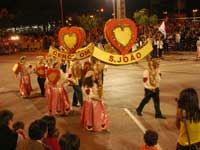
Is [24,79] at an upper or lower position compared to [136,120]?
upper

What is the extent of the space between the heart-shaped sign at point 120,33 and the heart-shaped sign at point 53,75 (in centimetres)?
339

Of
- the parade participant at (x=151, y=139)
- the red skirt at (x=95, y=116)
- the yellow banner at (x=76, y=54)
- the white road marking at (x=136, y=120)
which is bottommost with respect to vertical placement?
the white road marking at (x=136, y=120)

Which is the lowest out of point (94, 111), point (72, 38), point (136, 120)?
point (136, 120)

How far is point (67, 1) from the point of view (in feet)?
237

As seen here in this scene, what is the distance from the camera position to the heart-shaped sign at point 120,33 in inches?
336

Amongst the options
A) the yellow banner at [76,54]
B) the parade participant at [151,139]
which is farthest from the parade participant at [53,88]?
the parade participant at [151,139]

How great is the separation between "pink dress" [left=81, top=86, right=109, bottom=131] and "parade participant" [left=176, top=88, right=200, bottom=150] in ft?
13.7

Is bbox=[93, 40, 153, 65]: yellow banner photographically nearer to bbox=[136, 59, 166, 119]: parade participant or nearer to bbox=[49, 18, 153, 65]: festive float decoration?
bbox=[49, 18, 153, 65]: festive float decoration

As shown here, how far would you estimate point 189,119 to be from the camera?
18.2ft

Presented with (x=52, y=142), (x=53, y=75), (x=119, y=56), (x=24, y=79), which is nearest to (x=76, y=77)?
(x=53, y=75)

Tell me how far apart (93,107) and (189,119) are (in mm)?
4500

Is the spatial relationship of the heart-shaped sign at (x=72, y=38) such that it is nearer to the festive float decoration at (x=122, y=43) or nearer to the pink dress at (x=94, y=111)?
the pink dress at (x=94, y=111)

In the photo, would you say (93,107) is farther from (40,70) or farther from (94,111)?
(40,70)

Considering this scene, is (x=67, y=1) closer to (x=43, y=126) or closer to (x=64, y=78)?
(x=64, y=78)
